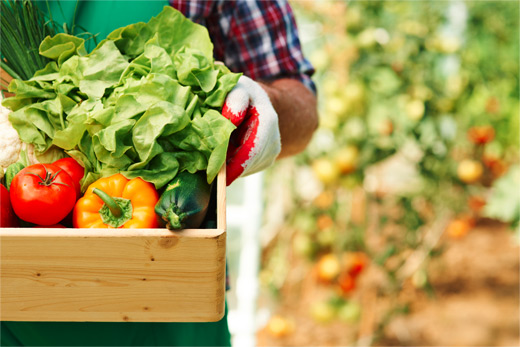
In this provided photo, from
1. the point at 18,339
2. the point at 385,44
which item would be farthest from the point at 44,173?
the point at 385,44

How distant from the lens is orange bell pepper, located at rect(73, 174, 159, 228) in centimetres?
88

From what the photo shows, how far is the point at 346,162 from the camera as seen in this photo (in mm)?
2432

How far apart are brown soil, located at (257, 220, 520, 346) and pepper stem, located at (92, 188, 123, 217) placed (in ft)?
6.44

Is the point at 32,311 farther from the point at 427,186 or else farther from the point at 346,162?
the point at 427,186

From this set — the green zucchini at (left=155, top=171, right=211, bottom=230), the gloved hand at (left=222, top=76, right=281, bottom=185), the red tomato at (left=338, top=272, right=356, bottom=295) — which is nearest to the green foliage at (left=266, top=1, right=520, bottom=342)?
the red tomato at (left=338, top=272, right=356, bottom=295)

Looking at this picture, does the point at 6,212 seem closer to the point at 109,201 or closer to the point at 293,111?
the point at 109,201

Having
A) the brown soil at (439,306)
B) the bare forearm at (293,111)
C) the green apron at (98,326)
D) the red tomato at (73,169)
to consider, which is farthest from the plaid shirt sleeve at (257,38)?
the brown soil at (439,306)

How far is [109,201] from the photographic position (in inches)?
33.9

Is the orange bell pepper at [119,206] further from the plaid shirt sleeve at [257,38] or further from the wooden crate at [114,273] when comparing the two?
the plaid shirt sleeve at [257,38]

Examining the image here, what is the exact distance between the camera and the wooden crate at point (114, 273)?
0.78m

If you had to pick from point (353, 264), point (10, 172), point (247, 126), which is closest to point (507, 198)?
point (353, 264)

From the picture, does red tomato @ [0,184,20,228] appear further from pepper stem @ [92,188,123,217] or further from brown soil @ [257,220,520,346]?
brown soil @ [257,220,520,346]

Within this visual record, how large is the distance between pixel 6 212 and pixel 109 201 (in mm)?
175

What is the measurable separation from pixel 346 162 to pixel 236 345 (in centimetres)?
91
